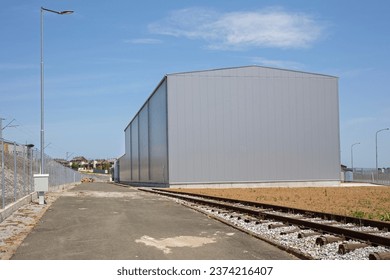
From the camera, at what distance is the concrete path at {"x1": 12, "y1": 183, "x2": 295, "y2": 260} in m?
8.21

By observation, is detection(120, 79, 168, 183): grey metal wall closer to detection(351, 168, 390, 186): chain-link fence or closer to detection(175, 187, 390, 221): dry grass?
detection(175, 187, 390, 221): dry grass

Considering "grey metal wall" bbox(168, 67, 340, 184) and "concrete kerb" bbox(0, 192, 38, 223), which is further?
"grey metal wall" bbox(168, 67, 340, 184)

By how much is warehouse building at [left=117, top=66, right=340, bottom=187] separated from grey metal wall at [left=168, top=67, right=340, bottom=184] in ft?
0.30

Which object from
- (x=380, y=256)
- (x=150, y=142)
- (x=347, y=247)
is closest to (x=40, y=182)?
(x=347, y=247)

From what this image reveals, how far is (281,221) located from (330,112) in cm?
3461

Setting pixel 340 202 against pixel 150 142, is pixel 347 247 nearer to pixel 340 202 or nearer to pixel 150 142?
pixel 340 202

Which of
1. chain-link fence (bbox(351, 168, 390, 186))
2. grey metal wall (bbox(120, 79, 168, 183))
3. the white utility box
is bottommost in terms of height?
chain-link fence (bbox(351, 168, 390, 186))

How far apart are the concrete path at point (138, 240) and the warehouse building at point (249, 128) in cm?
2771

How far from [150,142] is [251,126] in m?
16.3

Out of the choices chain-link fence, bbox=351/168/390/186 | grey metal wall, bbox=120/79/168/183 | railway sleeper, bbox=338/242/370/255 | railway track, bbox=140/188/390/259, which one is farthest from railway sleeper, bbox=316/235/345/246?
chain-link fence, bbox=351/168/390/186

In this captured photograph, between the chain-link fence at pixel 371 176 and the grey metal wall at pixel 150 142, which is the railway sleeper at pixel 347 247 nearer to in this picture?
the grey metal wall at pixel 150 142

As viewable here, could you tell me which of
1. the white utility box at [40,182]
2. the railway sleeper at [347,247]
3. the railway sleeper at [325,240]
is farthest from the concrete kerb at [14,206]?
the railway sleeper at [347,247]
